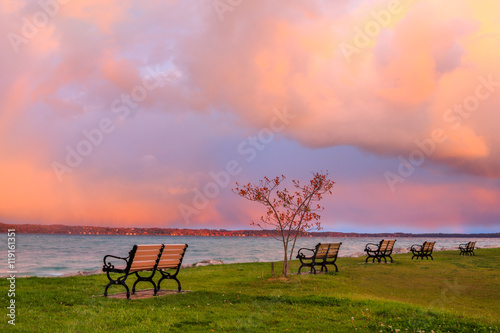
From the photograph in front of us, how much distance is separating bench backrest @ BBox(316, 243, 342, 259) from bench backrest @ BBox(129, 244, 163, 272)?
7577 millimetres

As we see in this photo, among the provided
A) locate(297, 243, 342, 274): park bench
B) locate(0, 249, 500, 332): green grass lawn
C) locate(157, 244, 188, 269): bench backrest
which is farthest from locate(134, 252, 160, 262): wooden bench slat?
locate(297, 243, 342, 274): park bench

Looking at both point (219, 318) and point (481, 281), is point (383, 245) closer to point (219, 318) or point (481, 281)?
point (481, 281)

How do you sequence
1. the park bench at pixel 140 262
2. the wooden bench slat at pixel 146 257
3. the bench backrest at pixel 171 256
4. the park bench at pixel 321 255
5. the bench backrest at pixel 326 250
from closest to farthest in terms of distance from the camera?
1. the park bench at pixel 140 262
2. the wooden bench slat at pixel 146 257
3. the bench backrest at pixel 171 256
4. the park bench at pixel 321 255
5. the bench backrest at pixel 326 250

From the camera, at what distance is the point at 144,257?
1052 centimetres

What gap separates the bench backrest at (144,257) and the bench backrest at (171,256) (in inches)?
6.9

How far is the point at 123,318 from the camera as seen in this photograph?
7.64m

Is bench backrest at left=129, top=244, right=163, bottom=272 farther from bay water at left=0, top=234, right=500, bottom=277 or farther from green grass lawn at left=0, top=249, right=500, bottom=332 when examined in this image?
bay water at left=0, top=234, right=500, bottom=277

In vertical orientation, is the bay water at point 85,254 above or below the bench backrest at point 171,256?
below

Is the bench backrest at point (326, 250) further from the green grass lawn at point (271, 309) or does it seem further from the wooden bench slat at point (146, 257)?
the wooden bench slat at point (146, 257)

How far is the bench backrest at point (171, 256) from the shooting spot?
1105cm

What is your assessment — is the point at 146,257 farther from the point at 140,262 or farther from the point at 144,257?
the point at 140,262

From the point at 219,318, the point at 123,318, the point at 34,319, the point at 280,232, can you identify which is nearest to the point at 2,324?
the point at 34,319

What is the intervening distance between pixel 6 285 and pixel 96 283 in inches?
108

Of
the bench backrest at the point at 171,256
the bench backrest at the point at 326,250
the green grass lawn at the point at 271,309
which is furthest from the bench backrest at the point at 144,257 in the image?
the bench backrest at the point at 326,250
